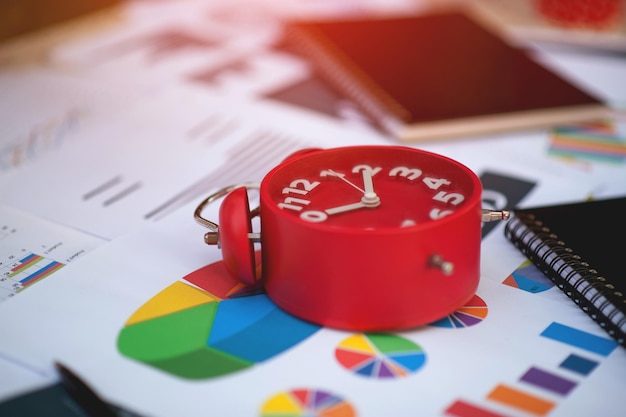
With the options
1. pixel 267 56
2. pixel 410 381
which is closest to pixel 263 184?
pixel 410 381

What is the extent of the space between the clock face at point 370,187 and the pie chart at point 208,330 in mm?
95

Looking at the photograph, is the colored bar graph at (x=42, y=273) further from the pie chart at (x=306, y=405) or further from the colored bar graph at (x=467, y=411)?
the colored bar graph at (x=467, y=411)

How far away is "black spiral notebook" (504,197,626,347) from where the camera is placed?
624 mm

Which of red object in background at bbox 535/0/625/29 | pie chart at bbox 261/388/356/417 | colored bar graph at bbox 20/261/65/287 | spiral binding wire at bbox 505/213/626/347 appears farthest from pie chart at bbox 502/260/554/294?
red object in background at bbox 535/0/625/29

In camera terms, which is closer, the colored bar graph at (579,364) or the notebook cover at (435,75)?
the colored bar graph at (579,364)

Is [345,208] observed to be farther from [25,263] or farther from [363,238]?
[25,263]

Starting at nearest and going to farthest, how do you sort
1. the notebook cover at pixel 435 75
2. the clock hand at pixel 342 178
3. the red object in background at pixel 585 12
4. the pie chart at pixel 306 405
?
the pie chart at pixel 306 405
the clock hand at pixel 342 178
the notebook cover at pixel 435 75
the red object in background at pixel 585 12

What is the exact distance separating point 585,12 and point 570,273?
85 cm

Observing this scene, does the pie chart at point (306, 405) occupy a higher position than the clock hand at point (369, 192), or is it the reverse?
the clock hand at point (369, 192)

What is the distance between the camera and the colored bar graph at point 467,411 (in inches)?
21.0

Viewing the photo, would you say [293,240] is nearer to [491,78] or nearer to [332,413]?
[332,413]

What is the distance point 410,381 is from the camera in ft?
1.85

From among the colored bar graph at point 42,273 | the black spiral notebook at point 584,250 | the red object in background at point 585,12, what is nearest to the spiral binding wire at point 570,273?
the black spiral notebook at point 584,250

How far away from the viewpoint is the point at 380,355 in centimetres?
59
